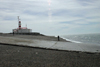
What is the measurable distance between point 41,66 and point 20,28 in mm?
54950

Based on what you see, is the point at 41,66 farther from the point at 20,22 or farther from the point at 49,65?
the point at 20,22

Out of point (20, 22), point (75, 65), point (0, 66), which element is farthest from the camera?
→ point (20, 22)

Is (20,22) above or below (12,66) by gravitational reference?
above

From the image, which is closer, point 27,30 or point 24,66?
point 24,66

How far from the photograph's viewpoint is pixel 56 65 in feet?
17.1

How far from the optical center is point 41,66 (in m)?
5.03

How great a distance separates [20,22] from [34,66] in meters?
54.3

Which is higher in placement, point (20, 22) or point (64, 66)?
point (20, 22)

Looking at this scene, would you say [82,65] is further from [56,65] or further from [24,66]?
[24,66]

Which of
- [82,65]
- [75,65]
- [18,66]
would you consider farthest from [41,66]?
[82,65]

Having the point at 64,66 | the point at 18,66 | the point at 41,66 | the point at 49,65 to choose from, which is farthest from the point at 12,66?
the point at 64,66

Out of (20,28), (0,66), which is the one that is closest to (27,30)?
(20,28)

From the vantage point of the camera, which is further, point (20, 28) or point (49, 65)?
point (20, 28)

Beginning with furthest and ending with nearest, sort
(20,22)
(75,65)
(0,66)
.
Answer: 1. (20,22)
2. (75,65)
3. (0,66)
